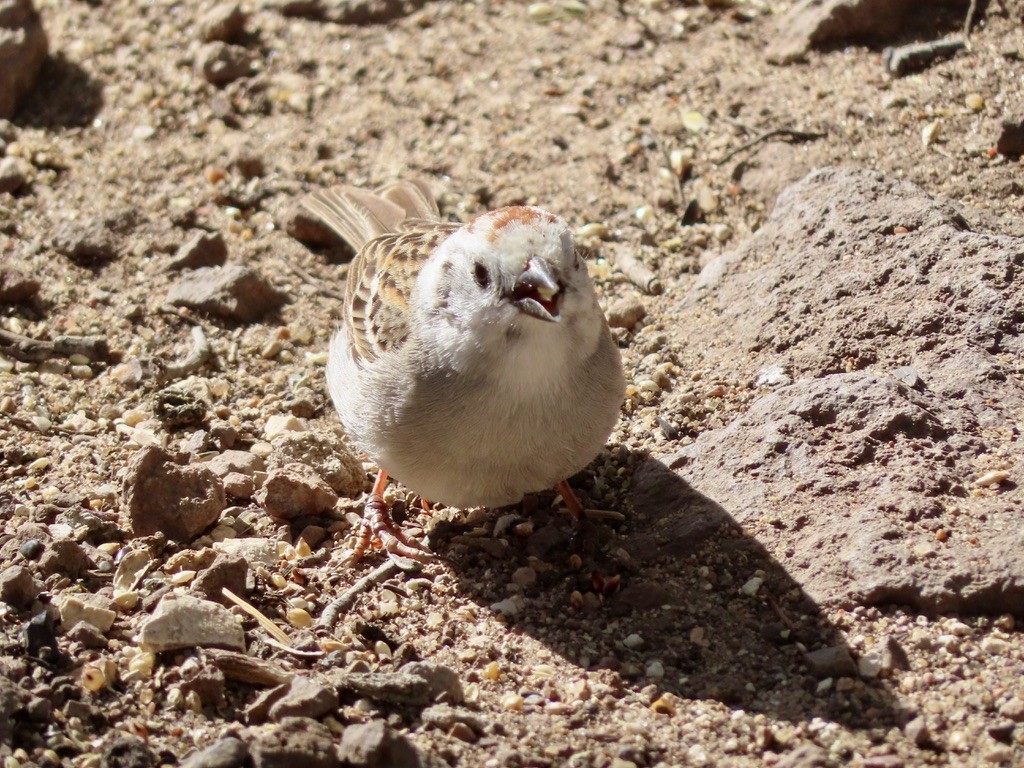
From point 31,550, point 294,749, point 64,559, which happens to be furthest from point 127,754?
point 31,550

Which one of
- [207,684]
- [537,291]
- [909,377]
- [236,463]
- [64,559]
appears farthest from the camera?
[236,463]

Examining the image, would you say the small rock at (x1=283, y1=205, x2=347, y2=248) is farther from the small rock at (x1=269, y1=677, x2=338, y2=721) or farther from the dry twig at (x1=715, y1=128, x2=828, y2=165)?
the small rock at (x1=269, y1=677, x2=338, y2=721)

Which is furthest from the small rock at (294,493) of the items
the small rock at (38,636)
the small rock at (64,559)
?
the small rock at (38,636)

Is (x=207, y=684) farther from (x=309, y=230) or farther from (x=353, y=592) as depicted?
(x=309, y=230)

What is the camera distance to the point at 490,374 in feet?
13.3

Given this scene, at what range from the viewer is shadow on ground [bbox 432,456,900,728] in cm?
374

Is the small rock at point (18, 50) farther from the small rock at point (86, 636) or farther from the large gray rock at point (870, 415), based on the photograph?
the large gray rock at point (870, 415)

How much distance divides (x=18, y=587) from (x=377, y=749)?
146cm

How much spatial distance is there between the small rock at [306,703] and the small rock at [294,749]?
153 mm

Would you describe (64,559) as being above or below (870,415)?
below

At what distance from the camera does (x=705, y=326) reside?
5.41 meters

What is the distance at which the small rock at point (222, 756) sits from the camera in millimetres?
3287

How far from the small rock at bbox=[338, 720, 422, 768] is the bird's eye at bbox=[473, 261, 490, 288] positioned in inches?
57.8

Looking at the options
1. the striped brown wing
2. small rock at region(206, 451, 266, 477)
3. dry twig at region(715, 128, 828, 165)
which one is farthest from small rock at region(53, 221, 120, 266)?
dry twig at region(715, 128, 828, 165)
